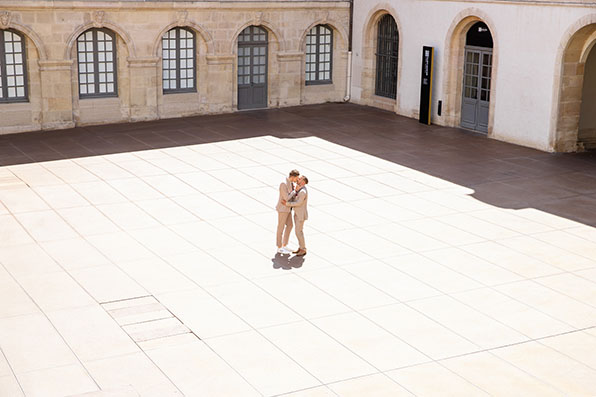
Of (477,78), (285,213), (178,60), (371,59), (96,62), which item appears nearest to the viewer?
(285,213)

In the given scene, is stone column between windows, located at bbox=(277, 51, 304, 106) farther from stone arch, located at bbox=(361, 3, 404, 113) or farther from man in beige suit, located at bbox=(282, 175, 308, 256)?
man in beige suit, located at bbox=(282, 175, 308, 256)

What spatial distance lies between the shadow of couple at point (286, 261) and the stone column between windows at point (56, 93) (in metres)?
12.5

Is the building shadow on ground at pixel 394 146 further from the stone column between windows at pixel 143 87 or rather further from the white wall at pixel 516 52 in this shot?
the white wall at pixel 516 52

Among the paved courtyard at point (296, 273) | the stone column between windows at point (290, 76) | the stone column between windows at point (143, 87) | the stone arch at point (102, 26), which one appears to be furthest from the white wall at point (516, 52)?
the stone arch at point (102, 26)

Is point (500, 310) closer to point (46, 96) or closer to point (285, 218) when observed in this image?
point (285, 218)

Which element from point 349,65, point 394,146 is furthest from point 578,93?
point 349,65

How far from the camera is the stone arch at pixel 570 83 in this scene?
20.5 meters

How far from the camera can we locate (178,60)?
2588 centimetres

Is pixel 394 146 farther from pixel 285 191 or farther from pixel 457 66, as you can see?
pixel 285 191

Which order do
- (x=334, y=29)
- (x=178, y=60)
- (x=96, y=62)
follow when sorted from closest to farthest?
(x=96, y=62) → (x=178, y=60) → (x=334, y=29)

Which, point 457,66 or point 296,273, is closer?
point 296,273

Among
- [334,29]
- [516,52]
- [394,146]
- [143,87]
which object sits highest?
[334,29]

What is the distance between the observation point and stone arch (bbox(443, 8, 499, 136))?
75.5 ft

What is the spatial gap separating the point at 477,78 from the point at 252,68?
746cm
